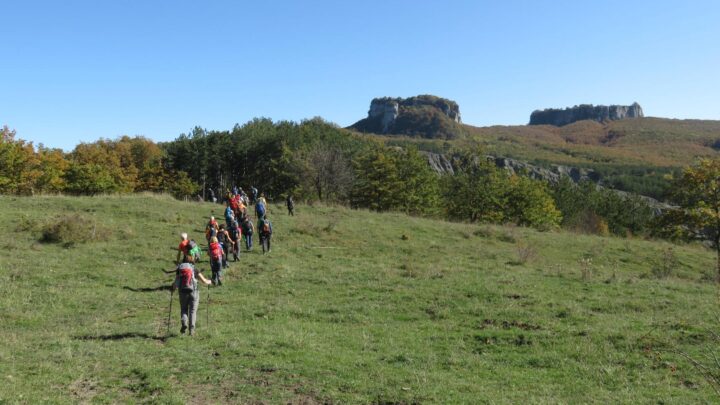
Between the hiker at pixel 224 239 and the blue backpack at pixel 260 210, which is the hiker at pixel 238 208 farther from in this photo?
the hiker at pixel 224 239

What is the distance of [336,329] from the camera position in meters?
12.4

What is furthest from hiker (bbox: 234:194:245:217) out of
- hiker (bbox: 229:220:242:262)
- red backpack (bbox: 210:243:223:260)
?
red backpack (bbox: 210:243:223:260)

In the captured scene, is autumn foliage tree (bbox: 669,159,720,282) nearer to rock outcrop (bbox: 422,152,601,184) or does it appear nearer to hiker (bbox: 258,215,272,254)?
hiker (bbox: 258,215,272,254)

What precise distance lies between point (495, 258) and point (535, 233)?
13.4m

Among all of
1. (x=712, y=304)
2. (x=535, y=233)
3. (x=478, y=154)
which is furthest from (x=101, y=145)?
(x=712, y=304)

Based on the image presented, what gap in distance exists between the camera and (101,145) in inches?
3610

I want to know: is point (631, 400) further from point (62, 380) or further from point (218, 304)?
point (218, 304)

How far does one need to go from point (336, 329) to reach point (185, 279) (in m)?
3.99

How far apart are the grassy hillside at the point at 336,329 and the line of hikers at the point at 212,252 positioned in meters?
0.71

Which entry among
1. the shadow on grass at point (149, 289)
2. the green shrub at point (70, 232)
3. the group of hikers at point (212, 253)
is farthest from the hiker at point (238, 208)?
the shadow on grass at point (149, 289)

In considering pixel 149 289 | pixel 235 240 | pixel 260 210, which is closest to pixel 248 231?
pixel 260 210

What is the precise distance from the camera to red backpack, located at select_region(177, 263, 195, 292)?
11164mm

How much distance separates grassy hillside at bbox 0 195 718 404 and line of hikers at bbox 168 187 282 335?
0.71 meters

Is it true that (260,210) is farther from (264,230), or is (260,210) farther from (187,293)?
(187,293)
